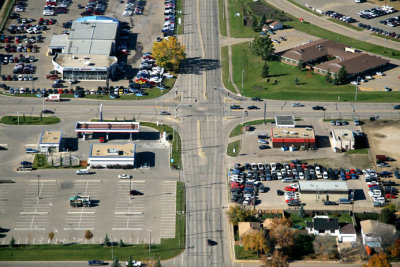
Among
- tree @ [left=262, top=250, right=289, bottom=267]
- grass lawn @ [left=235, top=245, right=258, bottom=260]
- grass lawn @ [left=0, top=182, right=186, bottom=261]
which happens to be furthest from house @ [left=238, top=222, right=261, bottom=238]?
grass lawn @ [left=0, top=182, right=186, bottom=261]

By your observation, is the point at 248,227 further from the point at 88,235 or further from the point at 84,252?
the point at 84,252

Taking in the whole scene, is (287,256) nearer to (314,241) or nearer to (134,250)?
(314,241)

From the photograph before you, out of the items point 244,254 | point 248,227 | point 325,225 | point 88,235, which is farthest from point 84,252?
point 325,225

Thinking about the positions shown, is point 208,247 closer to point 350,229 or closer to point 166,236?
point 166,236

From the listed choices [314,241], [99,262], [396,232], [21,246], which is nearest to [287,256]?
[314,241]

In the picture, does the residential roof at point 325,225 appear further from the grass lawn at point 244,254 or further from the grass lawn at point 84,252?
the grass lawn at point 84,252

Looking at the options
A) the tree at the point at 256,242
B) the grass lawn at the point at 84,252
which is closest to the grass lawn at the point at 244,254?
the tree at the point at 256,242
